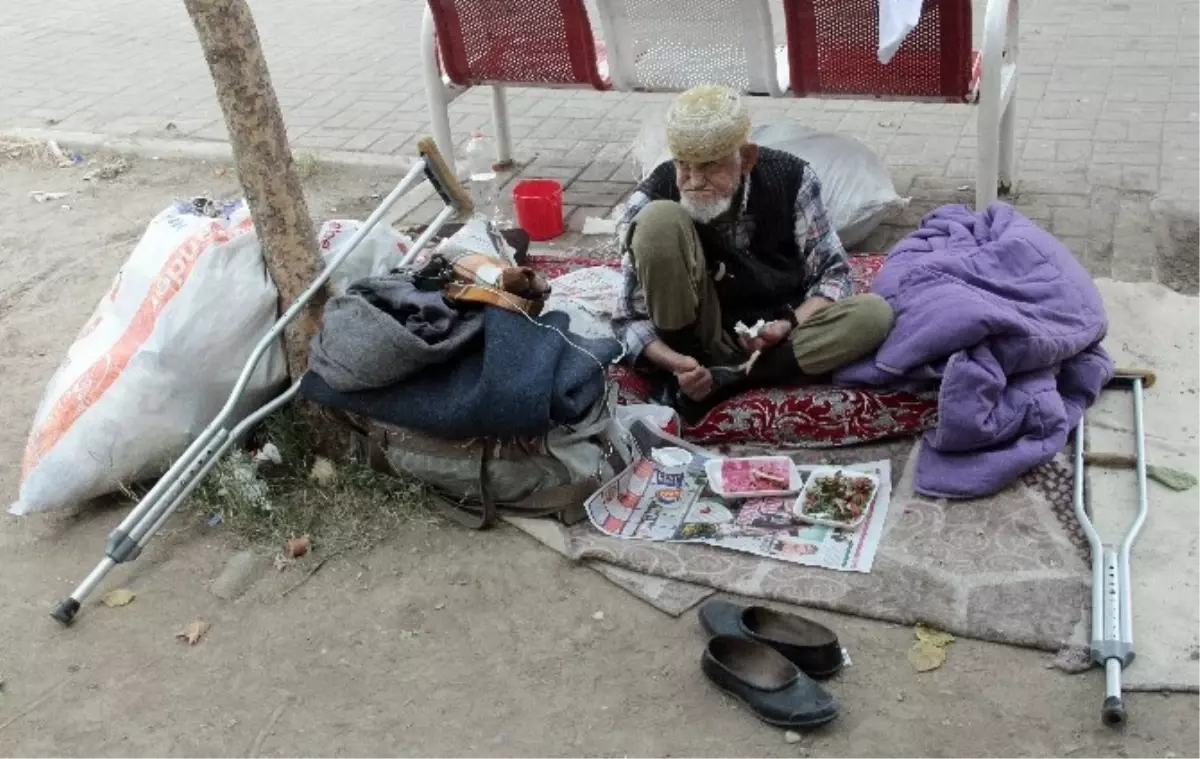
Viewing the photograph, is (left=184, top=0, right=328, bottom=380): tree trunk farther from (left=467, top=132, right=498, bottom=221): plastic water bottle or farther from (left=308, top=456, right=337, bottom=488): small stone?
(left=467, top=132, right=498, bottom=221): plastic water bottle

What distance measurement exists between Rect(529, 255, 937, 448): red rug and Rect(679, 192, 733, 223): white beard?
532 mm

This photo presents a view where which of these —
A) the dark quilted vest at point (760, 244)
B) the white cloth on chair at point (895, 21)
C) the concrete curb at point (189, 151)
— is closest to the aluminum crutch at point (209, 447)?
the dark quilted vest at point (760, 244)

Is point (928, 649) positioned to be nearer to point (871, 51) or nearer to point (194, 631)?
point (194, 631)

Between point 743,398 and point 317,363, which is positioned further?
point 743,398

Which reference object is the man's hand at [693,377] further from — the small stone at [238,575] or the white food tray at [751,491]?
the small stone at [238,575]

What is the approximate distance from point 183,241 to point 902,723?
7.79ft

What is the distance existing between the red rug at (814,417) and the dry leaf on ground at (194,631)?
1456mm

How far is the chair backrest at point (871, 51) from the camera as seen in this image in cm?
432

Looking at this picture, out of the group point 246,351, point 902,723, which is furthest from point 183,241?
point 902,723

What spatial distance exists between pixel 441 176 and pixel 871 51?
1723mm

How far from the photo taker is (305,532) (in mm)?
3432

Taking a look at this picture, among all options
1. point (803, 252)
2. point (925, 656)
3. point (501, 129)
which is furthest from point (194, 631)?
point (501, 129)

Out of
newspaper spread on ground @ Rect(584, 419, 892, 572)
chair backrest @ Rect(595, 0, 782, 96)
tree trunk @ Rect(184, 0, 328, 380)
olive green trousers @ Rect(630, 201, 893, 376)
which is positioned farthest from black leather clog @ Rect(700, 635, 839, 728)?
chair backrest @ Rect(595, 0, 782, 96)

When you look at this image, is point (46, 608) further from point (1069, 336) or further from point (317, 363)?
point (1069, 336)
